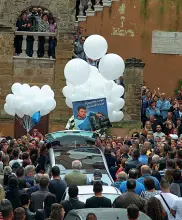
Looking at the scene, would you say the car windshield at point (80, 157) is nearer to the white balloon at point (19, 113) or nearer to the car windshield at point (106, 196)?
the car windshield at point (106, 196)

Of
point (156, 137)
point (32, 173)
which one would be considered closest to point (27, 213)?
point (32, 173)

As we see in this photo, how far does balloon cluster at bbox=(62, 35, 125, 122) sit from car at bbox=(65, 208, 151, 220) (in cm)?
967

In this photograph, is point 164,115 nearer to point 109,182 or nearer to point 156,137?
point 156,137

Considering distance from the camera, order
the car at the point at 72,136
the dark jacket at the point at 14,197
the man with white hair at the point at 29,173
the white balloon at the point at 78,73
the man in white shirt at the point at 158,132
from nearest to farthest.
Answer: the dark jacket at the point at 14,197 < the man with white hair at the point at 29,173 < the car at the point at 72,136 < the white balloon at the point at 78,73 < the man in white shirt at the point at 158,132

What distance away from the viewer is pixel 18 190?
16125mm

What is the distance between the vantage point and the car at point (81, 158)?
64.5 feet

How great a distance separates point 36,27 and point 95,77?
5152 millimetres

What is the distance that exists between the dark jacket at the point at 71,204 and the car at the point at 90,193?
0.54m

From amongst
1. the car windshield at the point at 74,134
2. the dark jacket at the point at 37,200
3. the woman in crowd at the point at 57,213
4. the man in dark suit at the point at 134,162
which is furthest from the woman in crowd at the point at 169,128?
the woman in crowd at the point at 57,213

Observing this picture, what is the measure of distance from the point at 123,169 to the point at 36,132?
6.95m

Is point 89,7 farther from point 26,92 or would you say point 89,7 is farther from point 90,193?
point 90,193

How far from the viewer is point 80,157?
803 inches

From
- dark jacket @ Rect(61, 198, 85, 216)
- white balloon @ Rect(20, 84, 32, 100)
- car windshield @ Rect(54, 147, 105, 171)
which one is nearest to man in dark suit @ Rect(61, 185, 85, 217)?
dark jacket @ Rect(61, 198, 85, 216)

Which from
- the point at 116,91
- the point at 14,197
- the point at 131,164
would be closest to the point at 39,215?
the point at 14,197
